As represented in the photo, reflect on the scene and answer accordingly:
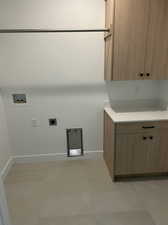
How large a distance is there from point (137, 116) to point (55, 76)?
1276mm

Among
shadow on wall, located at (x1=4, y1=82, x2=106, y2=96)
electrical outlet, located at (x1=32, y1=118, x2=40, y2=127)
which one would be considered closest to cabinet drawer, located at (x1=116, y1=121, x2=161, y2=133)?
shadow on wall, located at (x1=4, y1=82, x2=106, y2=96)

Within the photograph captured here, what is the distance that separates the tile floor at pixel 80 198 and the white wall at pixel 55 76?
0.43 metres

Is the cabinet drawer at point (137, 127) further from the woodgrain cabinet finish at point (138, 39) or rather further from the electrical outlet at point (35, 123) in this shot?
the electrical outlet at point (35, 123)

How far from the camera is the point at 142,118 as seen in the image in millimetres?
2160

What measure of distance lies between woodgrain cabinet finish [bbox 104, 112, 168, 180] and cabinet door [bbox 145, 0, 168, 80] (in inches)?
26.1

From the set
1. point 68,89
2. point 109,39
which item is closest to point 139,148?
point 68,89

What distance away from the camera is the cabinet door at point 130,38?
197 cm

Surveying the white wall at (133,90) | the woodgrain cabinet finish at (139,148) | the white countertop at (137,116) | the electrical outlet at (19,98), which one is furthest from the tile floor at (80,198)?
the white wall at (133,90)

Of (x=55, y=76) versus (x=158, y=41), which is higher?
(x=158, y=41)

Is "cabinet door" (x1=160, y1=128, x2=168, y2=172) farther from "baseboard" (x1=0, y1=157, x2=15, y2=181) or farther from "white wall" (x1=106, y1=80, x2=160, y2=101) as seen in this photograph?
"baseboard" (x1=0, y1=157, x2=15, y2=181)

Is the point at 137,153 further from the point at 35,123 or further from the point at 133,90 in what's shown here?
the point at 35,123

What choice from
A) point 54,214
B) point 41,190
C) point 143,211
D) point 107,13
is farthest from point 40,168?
point 107,13

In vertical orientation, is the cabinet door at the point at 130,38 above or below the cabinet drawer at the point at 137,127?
above

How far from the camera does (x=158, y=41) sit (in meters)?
2.09
